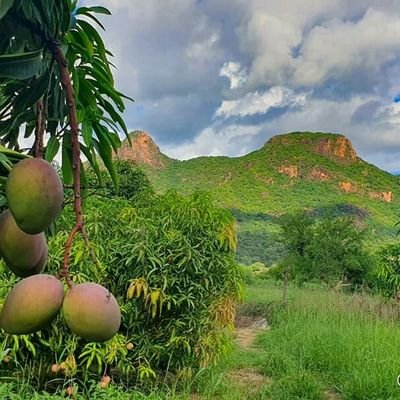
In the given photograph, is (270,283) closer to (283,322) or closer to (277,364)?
(283,322)

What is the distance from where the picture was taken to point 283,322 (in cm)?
730

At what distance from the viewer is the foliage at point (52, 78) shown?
0.44 m

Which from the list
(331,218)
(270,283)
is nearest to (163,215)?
(331,218)

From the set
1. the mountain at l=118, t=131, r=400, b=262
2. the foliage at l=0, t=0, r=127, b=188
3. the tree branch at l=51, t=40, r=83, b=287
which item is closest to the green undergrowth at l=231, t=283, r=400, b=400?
the foliage at l=0, t=0, r=127, b=188

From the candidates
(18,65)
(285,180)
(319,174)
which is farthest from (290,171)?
(18,65)

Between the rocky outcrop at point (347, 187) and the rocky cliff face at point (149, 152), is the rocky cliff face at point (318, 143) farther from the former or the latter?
the rocky cliff face at point (149, 152)

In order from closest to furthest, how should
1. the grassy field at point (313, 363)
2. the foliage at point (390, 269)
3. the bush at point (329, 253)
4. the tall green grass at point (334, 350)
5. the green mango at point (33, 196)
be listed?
1. the green mango at point (33, 196)
2. the grassy field at point (313, 363)
3. the tall green grass at point (334, 350)
4. the foliage at point (390, 269)
5. the bush at point (329, 253)

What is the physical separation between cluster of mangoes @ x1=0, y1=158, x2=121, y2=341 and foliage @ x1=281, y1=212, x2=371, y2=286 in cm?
1182

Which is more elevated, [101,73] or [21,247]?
[101,73]

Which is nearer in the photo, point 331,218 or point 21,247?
point 21,247

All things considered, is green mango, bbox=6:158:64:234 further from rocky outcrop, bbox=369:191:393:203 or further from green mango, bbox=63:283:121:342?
rocky outcrop, bbox=369:191:393:203

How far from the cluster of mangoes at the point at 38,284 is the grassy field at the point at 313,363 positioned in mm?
2344

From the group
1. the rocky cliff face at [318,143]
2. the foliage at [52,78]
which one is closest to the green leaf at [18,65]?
the foliage at [52,78]

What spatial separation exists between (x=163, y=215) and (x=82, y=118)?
10.9 ft
